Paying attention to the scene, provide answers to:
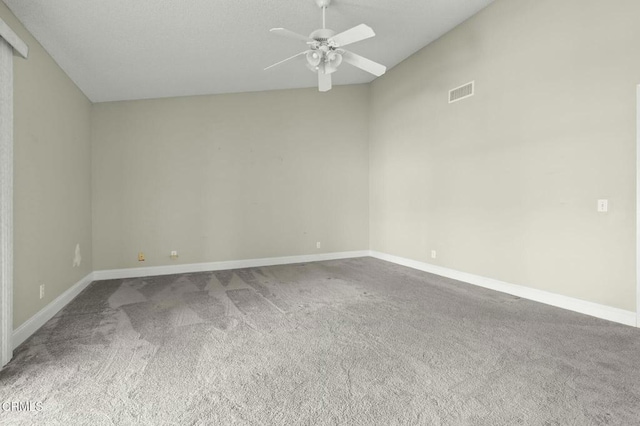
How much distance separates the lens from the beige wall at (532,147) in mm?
3012

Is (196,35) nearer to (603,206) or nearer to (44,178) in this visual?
(44,178)

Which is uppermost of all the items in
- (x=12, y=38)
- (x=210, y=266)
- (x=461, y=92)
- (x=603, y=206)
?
(x=461, y=92)

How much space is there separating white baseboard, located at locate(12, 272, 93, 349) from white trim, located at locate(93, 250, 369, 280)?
70 centimetres

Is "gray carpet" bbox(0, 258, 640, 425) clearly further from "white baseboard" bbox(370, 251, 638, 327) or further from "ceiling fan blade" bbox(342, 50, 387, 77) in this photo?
"ceiling fan blade" bbox(342, 50, 387, 77)

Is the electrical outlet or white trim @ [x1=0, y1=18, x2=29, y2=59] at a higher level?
white trim @ [x1=0, y1=18, x2=29, y2=59]

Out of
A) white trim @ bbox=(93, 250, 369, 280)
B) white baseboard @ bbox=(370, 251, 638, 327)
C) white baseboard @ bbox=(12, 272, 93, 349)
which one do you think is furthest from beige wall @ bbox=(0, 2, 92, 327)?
white baseboard @ bbox=(370, 251, 638, 327)

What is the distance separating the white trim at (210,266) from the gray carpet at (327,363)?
4.34 ft

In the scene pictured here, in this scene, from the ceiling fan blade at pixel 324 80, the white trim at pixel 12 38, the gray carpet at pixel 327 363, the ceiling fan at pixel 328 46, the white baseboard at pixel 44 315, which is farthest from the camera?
the ceiling fan blade at pixel 324 80

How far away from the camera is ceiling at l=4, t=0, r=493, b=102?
300 centimetres

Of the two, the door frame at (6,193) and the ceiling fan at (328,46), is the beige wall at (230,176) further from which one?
the door frame at (6,193)

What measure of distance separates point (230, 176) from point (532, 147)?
4.42 meters

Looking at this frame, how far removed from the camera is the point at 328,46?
3172mm

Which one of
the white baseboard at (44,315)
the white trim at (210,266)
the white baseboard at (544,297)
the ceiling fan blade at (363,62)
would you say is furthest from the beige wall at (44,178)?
the white baseboard at (544,297)

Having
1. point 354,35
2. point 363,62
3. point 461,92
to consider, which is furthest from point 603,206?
point 354,35
